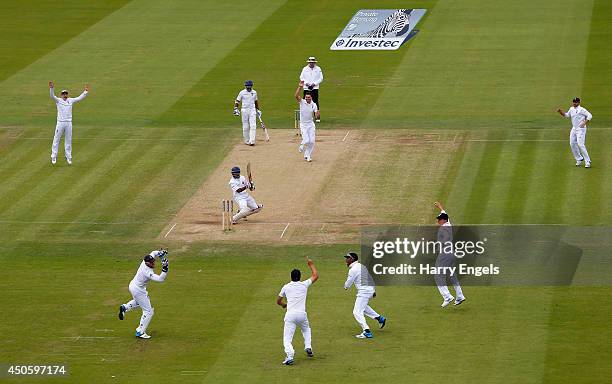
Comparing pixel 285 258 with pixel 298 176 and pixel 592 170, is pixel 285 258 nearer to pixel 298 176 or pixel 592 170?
pixel 298 176

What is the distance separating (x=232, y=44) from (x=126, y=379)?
3404cm

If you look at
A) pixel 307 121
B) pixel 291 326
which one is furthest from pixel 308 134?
pixel 291 326

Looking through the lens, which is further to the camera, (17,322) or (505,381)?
(17,322)

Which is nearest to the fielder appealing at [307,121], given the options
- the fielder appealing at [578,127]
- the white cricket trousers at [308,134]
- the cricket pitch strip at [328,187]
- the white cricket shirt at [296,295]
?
the white cricket trousers at [308,134]

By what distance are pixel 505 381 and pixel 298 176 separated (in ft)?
55.0

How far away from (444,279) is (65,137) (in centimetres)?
1743

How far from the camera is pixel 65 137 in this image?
4538 cm

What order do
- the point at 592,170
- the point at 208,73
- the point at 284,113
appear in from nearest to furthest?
1. the point at 592,170
2. the point at 284,113
3. the point at 208,73

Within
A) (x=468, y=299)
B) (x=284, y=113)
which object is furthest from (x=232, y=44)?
(x=468, y=299)

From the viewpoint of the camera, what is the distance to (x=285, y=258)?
3647 centimetres

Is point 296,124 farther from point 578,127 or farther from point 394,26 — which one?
point 394,26

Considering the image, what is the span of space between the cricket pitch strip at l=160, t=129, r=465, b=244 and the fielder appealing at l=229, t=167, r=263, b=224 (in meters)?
0.30

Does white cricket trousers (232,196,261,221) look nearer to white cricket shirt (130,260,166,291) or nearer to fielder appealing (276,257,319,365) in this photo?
white cricket shirt (130,260,166,291)

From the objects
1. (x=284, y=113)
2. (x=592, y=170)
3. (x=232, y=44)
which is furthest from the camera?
(x=232, y=44)
